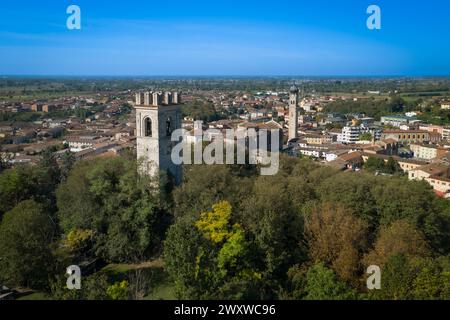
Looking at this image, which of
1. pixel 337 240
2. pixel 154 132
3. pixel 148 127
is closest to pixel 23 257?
pixel 154 132

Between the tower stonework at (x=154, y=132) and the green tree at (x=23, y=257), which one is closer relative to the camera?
the green tree at (x=23, y=257)

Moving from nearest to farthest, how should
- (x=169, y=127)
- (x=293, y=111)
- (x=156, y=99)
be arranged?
1. (x=156, y=99)
2. (x=169, y=127)
3. (x=293, y=111)

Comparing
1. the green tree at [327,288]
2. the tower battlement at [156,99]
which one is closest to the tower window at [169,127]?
the tower battlement at [156,99]

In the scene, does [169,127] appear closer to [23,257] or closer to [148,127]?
[148,127]

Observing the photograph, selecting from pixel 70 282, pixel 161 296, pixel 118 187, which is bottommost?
pixel 161 296

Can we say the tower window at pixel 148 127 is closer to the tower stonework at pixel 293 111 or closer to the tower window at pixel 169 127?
the tower window at pixel 169 127

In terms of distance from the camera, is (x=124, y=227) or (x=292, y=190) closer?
(x=124, y=227)

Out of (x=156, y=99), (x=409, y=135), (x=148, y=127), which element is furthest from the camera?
(x=409, y=135)
